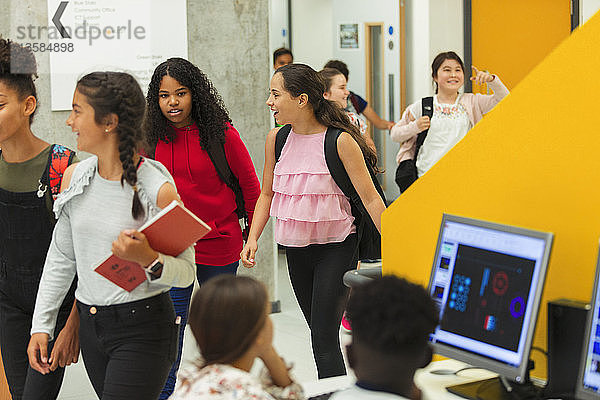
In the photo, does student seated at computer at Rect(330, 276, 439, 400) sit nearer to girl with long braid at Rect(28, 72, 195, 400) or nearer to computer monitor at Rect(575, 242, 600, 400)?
computer monitor at Rect(575, 242, 600, 400)

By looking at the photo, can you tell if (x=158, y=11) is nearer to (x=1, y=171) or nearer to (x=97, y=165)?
(x=1, y=171)

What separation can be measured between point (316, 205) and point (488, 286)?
4.63ft

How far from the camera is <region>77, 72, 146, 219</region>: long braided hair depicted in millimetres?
2518

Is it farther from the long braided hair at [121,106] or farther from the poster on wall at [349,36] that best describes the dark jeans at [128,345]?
the poster on wall at [349,36]

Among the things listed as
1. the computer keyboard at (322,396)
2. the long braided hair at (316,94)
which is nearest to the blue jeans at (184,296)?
the long braided hair at (316,94)

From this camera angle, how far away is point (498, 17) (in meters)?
8.21

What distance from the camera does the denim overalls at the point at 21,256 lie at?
297 centimetres

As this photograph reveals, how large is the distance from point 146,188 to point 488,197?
39.2 inches

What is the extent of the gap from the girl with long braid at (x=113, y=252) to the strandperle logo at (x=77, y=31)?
251cm

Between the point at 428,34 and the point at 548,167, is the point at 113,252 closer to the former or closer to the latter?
the point at 548,167

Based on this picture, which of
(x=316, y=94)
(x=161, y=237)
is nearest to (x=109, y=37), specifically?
(x=316, y=94)

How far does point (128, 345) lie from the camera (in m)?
2.47

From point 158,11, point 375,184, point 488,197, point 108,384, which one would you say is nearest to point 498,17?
point 158,11

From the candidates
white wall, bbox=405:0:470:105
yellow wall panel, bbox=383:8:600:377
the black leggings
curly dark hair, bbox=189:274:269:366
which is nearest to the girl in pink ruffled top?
the black leggings
